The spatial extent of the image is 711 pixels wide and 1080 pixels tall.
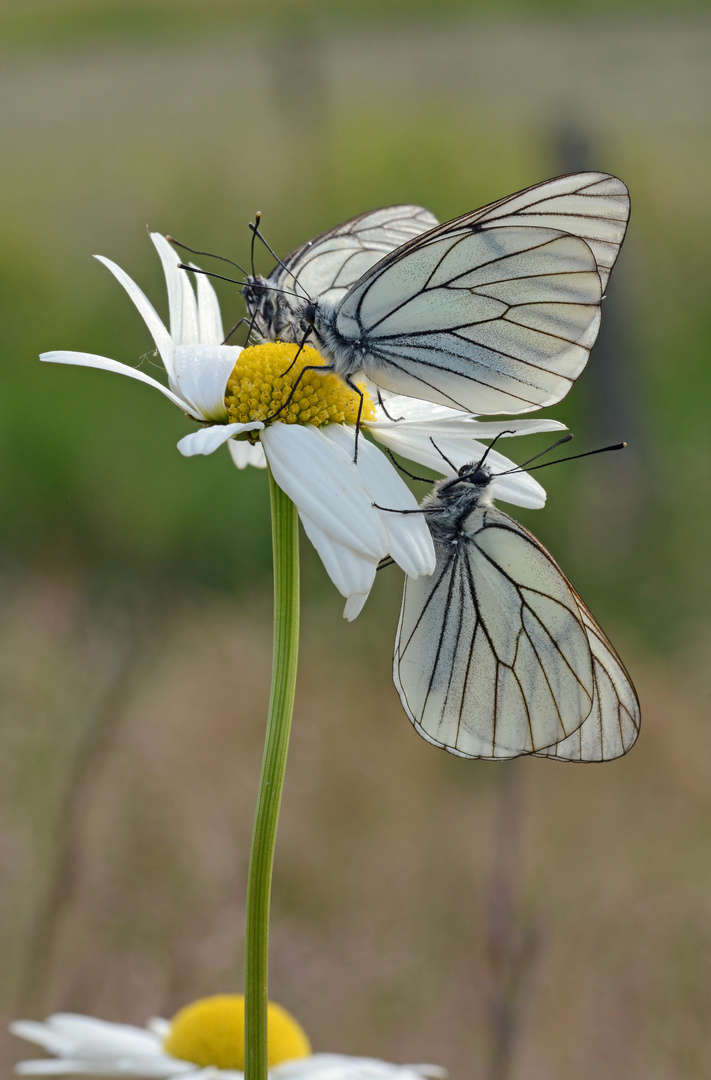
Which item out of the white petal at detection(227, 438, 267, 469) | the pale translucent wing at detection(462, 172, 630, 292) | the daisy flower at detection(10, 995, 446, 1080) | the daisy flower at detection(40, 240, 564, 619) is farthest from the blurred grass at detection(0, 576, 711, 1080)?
the pale translucent wing at detection(462, 172, 630, 292)

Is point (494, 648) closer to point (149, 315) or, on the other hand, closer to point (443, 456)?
point (443, 456)

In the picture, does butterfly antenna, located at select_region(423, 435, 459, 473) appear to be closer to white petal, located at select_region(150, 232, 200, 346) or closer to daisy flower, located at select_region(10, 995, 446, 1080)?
white petal, located at select_region(150, 232, 200, 346)

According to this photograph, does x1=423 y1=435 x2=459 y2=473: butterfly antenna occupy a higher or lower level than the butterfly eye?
lower

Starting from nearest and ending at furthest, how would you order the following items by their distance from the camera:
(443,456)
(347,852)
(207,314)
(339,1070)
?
1. (443,456)
2. (207,314)
3. (339,1070)
4. (347,852)

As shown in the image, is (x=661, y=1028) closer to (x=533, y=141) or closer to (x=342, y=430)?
(x=342, y=430)

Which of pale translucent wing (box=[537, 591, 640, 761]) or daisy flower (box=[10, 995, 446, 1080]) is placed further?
daisy flower (box=[10, 995, 446, 1080])

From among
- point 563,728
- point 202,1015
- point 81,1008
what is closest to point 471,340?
point 563,728

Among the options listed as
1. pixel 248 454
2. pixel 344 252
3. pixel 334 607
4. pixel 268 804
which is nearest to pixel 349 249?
pixel 344 252
